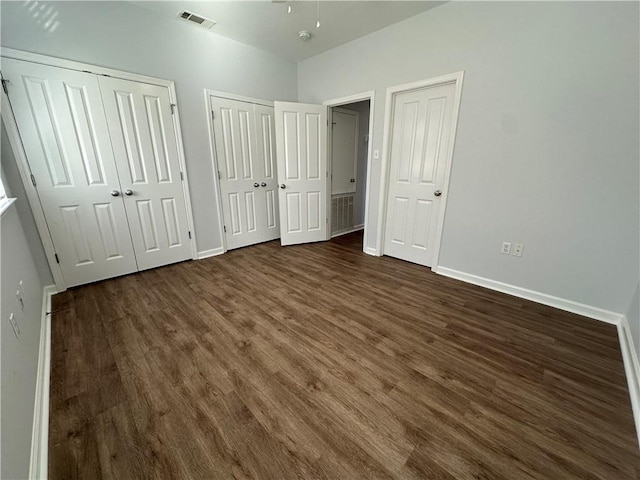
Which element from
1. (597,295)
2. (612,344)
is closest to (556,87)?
(597,295)

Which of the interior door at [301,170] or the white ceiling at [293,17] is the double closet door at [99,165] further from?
the interior door at [301,170]

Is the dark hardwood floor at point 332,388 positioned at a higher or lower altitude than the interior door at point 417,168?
lower

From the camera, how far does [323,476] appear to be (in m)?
1.05

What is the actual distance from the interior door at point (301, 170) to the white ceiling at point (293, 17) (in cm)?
75

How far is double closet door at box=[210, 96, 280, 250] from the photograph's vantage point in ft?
10.8

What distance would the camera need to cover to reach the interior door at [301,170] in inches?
138

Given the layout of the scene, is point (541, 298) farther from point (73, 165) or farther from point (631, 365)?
point (73, 165)

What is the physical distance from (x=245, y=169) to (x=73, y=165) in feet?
5.78

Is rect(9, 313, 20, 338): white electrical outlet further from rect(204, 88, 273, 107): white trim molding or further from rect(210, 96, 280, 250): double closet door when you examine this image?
rect(204, 88, 273, 107): white trim molding

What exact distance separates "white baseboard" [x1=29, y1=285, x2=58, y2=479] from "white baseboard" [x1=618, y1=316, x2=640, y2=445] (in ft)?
8.79

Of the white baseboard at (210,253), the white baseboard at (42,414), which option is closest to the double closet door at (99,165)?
the white baseboard at (210,253)

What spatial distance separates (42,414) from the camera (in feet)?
4.11

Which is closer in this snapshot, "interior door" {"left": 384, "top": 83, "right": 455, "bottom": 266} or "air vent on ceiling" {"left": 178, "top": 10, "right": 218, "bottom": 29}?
"air vent on ceiling" {"left": 178, "top": 10, "right": 218, "bottom": 29}

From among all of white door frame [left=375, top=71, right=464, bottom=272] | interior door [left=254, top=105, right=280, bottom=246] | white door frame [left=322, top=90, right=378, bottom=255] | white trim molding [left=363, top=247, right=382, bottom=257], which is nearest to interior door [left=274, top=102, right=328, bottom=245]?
white door frame [left=322, top=90, right=378, bottom=255]
